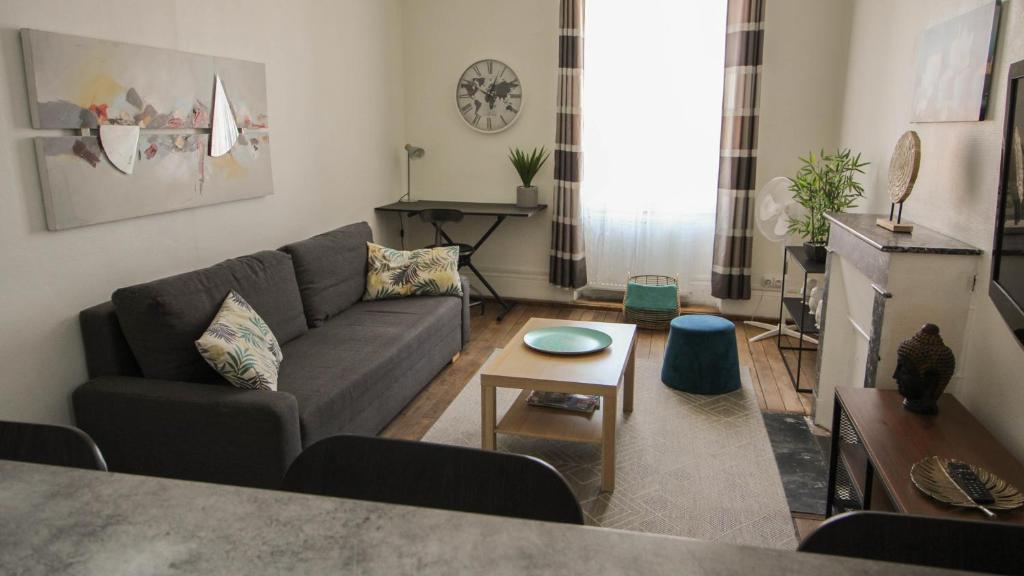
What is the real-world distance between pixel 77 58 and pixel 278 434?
1.58 metres

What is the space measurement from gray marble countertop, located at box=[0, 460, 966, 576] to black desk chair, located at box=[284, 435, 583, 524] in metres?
0.33

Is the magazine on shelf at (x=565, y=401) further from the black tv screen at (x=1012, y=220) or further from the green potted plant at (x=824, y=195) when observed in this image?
the green potted plant at (x=824, y=195)

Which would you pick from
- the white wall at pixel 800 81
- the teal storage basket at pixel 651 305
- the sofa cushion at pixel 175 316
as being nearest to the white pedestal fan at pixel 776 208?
the white wall at pixel 800 81

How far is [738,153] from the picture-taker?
493cm

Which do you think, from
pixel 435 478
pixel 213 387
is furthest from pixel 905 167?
pixel 213 387

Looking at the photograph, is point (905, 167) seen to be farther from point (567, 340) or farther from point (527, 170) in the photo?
point (527, 170)

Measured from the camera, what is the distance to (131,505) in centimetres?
77

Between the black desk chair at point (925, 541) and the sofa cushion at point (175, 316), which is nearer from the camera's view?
the black desk chair at point (925, 541)

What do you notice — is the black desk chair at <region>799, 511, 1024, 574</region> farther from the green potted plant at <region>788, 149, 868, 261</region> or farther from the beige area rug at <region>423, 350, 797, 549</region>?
the green potted plant at <region>788, 149, 868, 261</region>

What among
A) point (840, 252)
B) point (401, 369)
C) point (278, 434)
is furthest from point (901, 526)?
point (401, 369)

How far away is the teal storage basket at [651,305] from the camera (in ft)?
16.6

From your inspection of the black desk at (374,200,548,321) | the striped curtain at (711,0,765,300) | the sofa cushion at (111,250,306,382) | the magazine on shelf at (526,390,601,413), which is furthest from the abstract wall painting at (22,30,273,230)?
the striped curtain at (711,0,765,300)

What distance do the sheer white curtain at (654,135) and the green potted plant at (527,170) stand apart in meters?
0.35

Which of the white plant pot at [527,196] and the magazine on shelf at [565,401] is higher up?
the white plant pot at [527,196]
